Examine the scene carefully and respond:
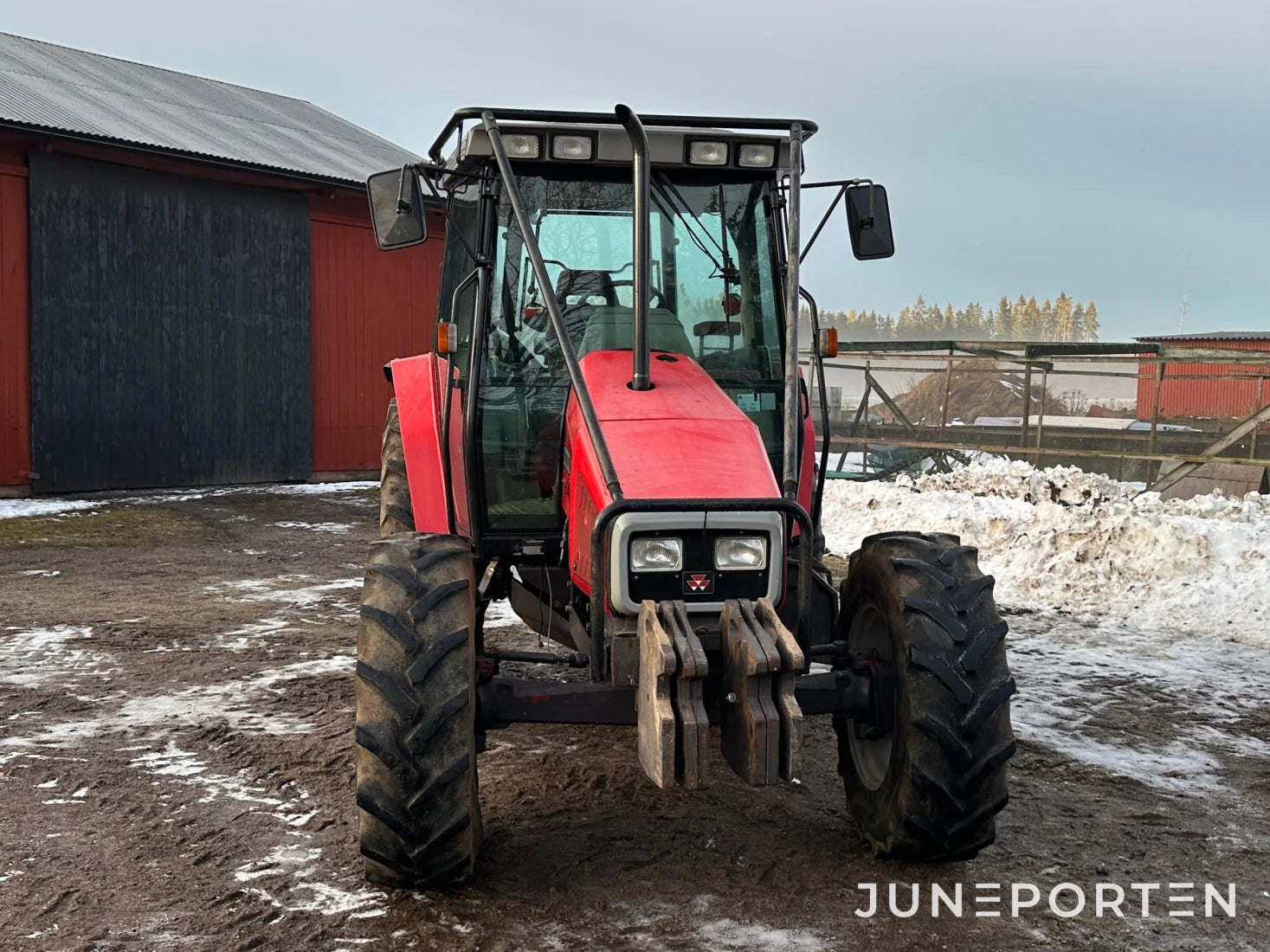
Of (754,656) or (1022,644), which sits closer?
(754,656)

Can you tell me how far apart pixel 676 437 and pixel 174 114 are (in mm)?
15712

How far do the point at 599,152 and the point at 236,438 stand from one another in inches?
502

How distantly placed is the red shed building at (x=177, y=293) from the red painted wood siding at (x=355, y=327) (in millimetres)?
27

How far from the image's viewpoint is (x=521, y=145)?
4391 millimetres

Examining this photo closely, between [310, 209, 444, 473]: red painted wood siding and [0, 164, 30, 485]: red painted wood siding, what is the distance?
3.86 meters

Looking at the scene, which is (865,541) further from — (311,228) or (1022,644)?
(311,228)

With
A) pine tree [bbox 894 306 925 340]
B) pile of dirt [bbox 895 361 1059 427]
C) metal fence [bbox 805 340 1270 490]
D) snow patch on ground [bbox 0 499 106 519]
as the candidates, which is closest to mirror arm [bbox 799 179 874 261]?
metal fence [bbox 805 340 1270 490]

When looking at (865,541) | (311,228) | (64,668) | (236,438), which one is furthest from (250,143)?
(865,541)

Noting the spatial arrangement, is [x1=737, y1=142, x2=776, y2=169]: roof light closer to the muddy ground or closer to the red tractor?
the red tractor

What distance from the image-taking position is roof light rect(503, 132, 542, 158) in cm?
438

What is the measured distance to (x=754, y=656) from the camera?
3.30m

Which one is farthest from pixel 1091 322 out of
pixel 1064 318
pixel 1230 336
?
pixel 1230 336

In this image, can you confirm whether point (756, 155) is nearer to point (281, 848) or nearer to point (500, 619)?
point (281, 848)


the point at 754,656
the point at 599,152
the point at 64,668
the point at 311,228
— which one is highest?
the point at 311,228
